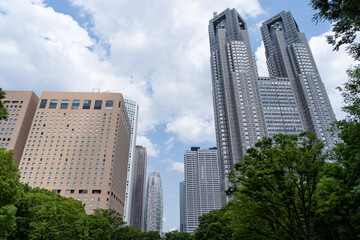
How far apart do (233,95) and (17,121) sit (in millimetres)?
127021

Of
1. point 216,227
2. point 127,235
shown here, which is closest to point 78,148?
point 127,235

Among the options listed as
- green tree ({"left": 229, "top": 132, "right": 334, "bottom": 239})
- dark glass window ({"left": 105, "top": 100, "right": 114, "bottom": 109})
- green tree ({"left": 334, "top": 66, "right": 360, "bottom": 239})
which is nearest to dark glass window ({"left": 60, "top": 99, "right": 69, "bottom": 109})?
dark glass window ({"left": 105, "top": 100, "right": 114, "bottom": 109})

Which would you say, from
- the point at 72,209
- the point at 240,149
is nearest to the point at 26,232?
the point at 72,209

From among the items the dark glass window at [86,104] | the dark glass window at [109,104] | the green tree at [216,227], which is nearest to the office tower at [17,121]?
the dark glass window at [86,104]

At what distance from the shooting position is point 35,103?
131m

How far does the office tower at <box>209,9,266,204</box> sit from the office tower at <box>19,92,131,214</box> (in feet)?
210

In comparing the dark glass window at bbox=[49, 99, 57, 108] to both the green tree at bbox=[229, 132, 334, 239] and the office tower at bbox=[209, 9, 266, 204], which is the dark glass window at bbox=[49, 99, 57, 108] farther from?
the green tree at bbox=[229, 132, 334, 239]

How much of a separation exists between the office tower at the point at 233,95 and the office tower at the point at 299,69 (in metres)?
23.0

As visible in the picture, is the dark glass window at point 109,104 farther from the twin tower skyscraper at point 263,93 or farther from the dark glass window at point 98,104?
the twin tower skyscraper at point 263,93

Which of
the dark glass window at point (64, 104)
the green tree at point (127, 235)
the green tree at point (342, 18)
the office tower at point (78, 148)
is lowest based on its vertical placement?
the green tree at point (127, 235)

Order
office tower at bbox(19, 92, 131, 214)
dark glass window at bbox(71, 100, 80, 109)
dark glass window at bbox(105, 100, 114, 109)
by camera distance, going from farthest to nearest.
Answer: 1. dark glass window at bbox(105, 100, 114, 109)
2. dark glass window at bbox(71, 100, 80, 109)
3. office tower at bbox(19, 92, 131, 214)

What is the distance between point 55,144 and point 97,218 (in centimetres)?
7781

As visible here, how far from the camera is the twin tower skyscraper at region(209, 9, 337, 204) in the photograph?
130 meters

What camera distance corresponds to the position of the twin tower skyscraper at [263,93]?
13012 centimetres
